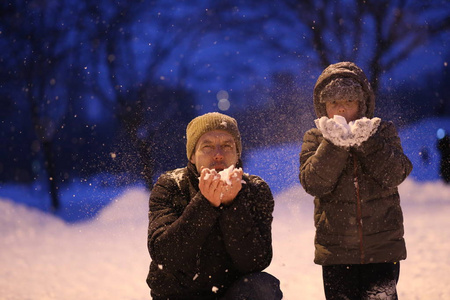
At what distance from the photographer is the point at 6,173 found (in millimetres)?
7766

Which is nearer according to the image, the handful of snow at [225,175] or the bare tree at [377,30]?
the handful of snow at [225,175]

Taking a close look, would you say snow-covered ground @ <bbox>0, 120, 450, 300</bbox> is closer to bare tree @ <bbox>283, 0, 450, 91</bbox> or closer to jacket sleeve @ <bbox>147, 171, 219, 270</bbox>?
bare tree @ <bbox>283, 0, 450, 91</bbox>

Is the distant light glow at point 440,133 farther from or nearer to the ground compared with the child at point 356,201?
farther from the ground

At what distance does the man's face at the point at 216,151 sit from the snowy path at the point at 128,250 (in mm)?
1902

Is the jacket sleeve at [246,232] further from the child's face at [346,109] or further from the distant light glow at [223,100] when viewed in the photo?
the distant light glow at [223,100]

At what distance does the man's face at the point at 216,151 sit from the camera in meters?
2.17

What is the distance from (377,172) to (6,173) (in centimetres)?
719

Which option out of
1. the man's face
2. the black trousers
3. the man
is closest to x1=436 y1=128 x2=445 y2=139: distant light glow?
the black trousers

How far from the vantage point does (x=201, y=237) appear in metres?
1.98

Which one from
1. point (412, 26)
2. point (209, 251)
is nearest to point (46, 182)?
point (209, 251)

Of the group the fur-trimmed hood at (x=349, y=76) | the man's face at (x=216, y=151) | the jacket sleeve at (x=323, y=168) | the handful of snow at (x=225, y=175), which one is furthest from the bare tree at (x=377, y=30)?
the handful of snow at (x=225, y=175)

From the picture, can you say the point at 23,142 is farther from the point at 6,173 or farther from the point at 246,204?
the point at 246,204

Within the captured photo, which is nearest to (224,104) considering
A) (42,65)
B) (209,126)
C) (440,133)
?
(42,65)

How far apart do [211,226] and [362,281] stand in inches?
43.3
